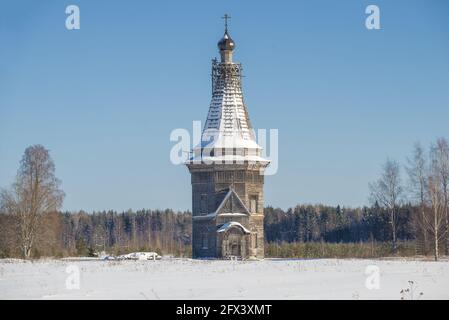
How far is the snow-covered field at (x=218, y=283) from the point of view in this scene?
23609 mm

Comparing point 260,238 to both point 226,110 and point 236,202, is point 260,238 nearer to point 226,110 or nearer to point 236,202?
point 236,202

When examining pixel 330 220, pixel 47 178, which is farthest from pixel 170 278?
pixel 330 220

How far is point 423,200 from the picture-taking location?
174ft

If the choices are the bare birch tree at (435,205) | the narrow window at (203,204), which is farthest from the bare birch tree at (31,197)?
the bare birch tree at (435,205)

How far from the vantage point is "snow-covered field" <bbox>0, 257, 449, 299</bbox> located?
77.5ft

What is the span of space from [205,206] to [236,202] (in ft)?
7.78

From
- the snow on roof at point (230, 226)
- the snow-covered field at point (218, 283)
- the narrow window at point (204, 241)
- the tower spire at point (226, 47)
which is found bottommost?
the snow-covered field at point (218, 283)

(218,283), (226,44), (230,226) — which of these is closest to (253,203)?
(230,226)

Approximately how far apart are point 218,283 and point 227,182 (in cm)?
2985

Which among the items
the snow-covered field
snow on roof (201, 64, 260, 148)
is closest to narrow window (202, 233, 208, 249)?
snow on roof (201, 64, 260, 148)

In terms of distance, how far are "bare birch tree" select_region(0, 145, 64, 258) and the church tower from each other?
9.70m

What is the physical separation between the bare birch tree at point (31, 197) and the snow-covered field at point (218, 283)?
1708 cm

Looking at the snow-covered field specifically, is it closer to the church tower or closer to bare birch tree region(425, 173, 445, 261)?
bare birch tree region(425, 173, 445, 261)

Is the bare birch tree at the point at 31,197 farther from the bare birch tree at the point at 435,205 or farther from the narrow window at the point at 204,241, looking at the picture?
the bare birch tree at the point at 435,205
